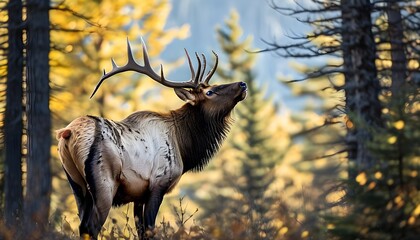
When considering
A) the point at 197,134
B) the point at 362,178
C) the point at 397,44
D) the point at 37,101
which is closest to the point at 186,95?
the point at 197,134

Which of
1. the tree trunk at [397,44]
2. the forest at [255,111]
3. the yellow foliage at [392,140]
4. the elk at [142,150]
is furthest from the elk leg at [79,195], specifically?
the tree trunk at [397,44]

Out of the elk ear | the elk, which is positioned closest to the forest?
the elk

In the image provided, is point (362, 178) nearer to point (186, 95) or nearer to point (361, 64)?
point (186, 95)

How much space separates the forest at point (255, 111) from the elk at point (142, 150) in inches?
13.8

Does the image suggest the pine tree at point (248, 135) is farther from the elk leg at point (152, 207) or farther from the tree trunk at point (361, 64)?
the elk leg at point (152, 207)

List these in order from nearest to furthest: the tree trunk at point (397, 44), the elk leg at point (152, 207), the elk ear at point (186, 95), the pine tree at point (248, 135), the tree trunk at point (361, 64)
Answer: the elk leg at point (152, 207) < the elk ear at point (186, 95) < the tree trunk at point (361, 64) < the tree trunk at point (397, 44) < the pine tree at point (248, 135)

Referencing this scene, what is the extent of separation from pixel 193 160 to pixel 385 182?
16.2 ft

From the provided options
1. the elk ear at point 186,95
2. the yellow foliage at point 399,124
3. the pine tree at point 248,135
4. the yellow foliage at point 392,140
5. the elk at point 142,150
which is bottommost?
the pine tree at point 248,135

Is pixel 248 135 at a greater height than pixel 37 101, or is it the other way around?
pixel 37 101

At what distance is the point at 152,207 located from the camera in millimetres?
9289

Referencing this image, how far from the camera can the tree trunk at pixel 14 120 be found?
12344mm

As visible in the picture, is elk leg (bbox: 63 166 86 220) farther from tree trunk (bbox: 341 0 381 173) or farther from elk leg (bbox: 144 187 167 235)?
tree trunk (bbox: 341 0 381 173)

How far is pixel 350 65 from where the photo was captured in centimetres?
1211

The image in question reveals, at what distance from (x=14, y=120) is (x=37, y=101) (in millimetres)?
1086
